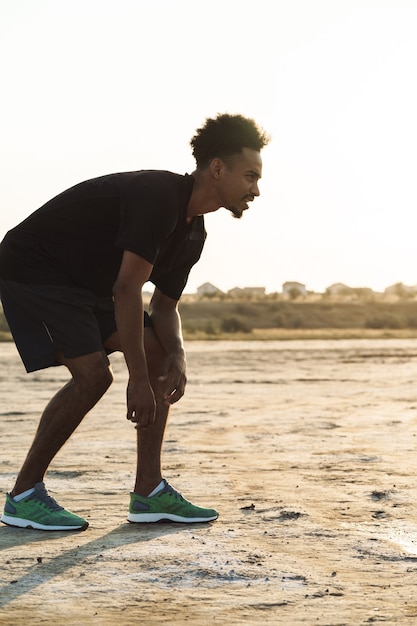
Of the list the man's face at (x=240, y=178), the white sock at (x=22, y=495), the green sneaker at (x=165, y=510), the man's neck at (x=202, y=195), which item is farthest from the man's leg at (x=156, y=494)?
the man's face at (x=240, y=178)

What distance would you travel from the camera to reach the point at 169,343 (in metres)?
4.98

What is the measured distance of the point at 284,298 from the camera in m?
67.4

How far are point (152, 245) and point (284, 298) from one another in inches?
2488

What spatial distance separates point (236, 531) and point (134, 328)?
1.02 m

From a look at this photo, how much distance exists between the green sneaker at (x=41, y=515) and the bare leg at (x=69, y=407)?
0.08m

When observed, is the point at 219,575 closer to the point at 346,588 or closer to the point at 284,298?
the point at 346,588

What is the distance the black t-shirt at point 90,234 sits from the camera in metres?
4.58

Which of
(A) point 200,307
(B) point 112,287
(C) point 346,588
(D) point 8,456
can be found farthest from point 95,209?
(A) point 200,307

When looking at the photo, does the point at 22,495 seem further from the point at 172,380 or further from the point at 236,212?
the point at 236,212

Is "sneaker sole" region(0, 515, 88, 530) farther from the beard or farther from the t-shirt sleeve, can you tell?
the beard

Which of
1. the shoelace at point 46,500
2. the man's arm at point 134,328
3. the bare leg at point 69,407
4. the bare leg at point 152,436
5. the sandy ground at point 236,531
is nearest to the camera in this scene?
the sandy ground at point 236,531

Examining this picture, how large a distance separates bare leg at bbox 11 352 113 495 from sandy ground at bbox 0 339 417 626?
0.99ft

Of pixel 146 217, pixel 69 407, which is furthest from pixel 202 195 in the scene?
pixel 69 407

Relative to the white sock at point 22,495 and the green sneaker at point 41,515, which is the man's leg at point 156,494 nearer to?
the green sneaker at point 41,515
